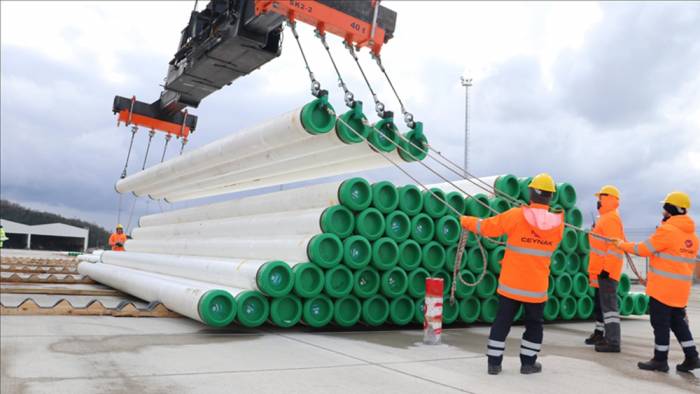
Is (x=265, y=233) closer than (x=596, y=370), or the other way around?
(x=596, y=370)

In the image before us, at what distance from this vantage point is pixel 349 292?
666cm

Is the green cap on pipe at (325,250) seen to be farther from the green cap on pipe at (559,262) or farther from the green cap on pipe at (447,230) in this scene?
the green cap on pipe at (559,262)

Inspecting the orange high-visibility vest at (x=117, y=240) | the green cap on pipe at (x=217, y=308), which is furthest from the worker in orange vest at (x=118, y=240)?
the green cap on pipe at (x=217, y=308)

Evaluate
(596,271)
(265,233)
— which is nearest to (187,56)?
(265,233)

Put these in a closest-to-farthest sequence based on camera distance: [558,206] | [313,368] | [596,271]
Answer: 1. [313,368]
2. [596,271]
3. [558,206]

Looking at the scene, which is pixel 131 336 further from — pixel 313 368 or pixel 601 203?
pixel 601 203

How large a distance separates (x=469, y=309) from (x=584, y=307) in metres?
2.36

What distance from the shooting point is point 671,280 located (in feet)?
16.2

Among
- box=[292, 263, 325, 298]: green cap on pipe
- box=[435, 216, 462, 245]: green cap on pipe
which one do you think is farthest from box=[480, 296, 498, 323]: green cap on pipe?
box=[292, 263, 325, 298]: green cap on pipe

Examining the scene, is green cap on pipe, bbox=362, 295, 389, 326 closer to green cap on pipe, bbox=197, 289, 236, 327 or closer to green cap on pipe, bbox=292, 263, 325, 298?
green cap on pipe, bbox=292, 263, 325, 298

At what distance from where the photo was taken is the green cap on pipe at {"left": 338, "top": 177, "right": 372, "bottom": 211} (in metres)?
6.48

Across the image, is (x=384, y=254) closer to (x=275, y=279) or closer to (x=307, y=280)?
(x=307, y=280)

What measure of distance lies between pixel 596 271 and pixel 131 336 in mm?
5213

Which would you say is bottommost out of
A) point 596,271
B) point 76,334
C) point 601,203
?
point 76,334
